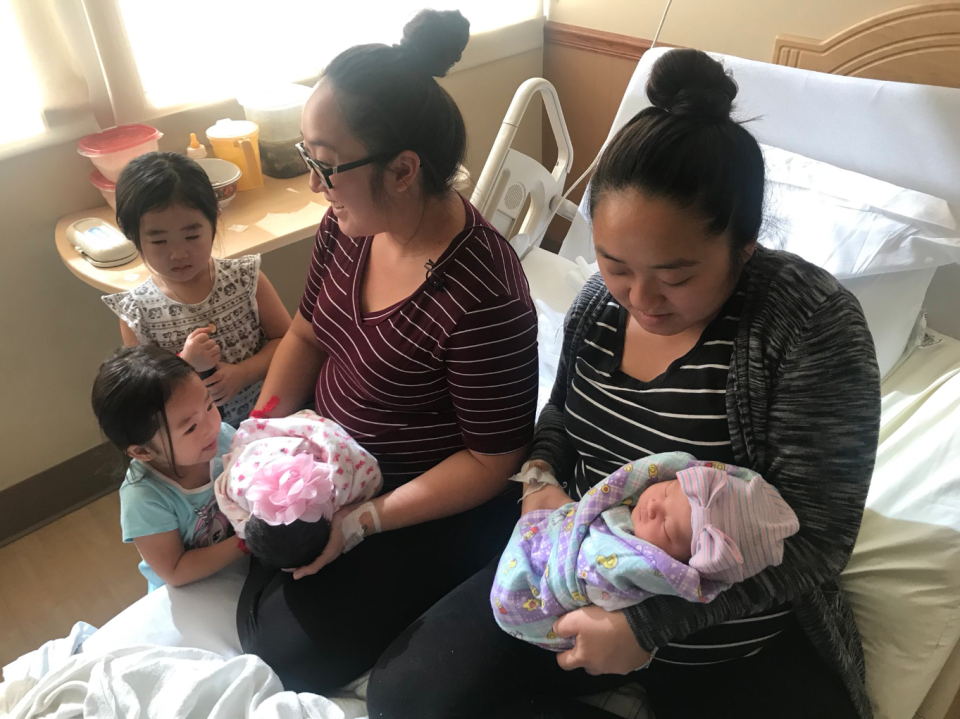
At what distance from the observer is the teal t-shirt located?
1225mm

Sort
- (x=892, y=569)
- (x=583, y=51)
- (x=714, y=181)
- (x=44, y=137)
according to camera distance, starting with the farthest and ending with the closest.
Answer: (x=583, y=51) → (x=44, y=137) → (x=892, y=569) → (x=714, y=181)

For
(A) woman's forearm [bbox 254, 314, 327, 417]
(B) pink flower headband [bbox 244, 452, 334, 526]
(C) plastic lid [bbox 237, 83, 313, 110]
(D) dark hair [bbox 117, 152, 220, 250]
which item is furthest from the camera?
(C) plastic lid [bbox 237, 83, 313, 110]

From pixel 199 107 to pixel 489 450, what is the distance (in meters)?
1.37

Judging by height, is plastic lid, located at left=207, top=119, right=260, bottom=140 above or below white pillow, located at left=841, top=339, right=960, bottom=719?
above

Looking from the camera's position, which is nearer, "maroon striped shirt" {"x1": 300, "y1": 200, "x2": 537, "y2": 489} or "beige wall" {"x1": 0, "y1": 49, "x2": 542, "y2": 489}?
"maroon striped shirt" {"x1": 300, "y1": 200, "x2": 537, "y2": 489}

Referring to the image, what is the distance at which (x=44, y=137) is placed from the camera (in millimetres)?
1696

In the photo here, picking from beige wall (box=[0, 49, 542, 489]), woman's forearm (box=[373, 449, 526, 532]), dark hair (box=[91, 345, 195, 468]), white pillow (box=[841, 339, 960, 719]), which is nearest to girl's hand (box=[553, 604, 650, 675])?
woman's forearm (box=[373, 449, 526, 532])

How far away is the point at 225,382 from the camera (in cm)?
152

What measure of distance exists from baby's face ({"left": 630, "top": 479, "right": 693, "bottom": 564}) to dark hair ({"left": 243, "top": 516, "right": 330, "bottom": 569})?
0.52 m

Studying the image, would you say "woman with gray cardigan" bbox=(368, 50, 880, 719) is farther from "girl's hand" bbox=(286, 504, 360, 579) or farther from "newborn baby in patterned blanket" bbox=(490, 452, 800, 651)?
"girl's hand" bbox=(286, 504, 360, 579)

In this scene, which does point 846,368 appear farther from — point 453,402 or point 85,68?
point 85,68

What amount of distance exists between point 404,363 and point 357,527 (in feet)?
0.98

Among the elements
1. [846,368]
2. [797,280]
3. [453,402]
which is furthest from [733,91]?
[453,402]

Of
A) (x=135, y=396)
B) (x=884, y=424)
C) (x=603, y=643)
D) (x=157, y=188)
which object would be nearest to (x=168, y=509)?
(x=135, y=396)
